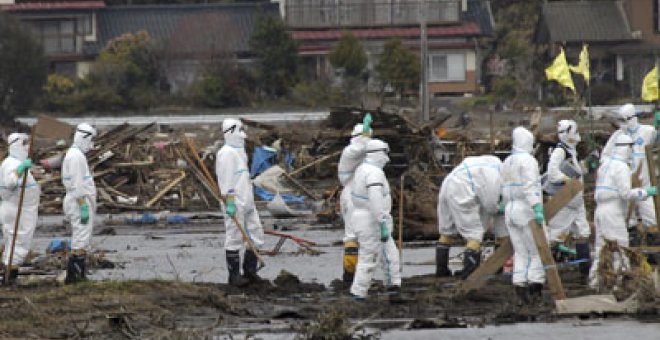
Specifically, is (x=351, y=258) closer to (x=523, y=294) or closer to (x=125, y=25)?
(x=523, y=294)

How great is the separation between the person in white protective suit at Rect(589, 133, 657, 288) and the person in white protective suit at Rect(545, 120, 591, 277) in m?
1.43

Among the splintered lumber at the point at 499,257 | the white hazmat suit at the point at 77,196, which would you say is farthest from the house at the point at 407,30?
the splintered lumber at the point at 499,257

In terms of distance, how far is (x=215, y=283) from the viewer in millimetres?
19625

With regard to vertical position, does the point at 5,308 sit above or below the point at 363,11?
below

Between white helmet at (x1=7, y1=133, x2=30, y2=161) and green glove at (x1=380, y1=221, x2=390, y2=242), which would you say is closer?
green glove at (x1=380, y1=221, x2=390, y2=242)

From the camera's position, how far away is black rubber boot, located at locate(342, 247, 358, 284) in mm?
18703

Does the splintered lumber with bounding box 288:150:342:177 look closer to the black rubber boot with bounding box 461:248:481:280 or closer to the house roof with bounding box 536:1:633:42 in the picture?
the black rubber boot with bounding box 461:248:481:280

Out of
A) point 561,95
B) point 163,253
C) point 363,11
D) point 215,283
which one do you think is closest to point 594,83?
point 561,95

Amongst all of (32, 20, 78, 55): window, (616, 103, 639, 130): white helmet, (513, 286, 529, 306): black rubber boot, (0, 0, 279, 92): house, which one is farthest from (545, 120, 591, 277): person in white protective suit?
(32, 20, 78, 55): window

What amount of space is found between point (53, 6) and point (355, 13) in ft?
38.1

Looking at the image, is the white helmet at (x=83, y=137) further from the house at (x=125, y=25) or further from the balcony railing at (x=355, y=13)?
the balcony railing at (x=355, y=13)

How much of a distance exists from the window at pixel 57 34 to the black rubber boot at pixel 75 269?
1852 inches

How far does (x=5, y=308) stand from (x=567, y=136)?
7.03m

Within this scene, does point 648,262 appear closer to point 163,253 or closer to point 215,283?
point 215,283
